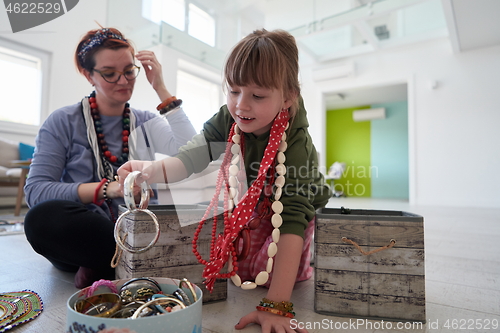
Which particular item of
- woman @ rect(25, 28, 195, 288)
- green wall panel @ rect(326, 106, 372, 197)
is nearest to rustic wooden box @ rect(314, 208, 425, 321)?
woman @ rect(25, 28, 195, 288)

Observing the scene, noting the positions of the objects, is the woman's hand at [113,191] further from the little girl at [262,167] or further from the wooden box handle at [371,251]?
the wooden box handle at [371,251]

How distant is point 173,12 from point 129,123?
3.95 m

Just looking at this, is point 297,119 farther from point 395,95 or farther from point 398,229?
point 395,95

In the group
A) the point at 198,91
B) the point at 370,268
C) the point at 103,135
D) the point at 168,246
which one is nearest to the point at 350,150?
the point at 198,91

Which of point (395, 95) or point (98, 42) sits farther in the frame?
point (395, 95)

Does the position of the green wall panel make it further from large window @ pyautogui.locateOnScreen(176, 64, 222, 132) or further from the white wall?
large window @ pyautogui.locateOnScreen(176, 64, 222, 132)

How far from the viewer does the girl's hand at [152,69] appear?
3.67 feet

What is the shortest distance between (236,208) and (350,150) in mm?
7628

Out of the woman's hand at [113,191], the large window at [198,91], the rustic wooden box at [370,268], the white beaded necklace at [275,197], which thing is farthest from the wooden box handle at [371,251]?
the large window at [198,91]

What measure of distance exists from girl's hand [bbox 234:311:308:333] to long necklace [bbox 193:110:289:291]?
75mm

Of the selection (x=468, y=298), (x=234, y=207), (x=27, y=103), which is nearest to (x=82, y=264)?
(x=234, y=207)

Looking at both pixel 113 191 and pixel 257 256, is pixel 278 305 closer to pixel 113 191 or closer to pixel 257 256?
pixel 257 256

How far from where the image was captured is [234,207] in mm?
810

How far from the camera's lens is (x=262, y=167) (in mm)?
760
